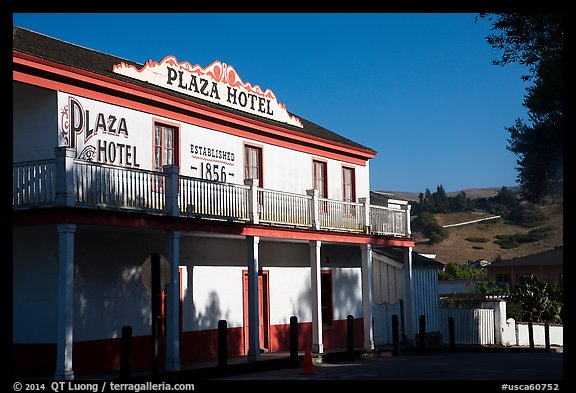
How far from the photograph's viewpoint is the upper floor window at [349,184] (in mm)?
29059

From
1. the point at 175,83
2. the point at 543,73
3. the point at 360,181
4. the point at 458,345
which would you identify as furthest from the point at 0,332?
the point at 458,345

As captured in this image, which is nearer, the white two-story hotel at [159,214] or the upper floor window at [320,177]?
the white two-story hotel at [159,214]

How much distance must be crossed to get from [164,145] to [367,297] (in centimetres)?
862

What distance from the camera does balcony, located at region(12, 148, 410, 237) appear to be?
16375 mm

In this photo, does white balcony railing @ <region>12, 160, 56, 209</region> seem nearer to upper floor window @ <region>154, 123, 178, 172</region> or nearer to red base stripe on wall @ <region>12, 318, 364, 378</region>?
red base stripe on wall @ <region>12, 318, 364, 378</region>

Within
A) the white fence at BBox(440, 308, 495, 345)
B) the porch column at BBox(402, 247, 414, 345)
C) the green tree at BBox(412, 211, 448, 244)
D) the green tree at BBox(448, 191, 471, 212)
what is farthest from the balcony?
the green tree at BBox(448, 191, 471, 212)

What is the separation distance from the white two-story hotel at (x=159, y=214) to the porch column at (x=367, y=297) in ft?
0.15

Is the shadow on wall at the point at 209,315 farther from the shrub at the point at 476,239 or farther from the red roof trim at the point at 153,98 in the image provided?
the shrub at the point at 476,239

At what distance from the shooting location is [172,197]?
61.1ft

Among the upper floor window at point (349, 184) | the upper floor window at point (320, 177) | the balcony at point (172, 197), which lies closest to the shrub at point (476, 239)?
the upper floor window at point (349, 184)

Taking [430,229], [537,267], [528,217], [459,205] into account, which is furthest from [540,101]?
[459,205]

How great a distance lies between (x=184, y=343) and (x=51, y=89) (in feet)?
24.2

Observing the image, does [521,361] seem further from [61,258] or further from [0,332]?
[0,332]

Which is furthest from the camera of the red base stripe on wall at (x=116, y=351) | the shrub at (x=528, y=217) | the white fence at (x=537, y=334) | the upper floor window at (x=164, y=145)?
the shrub at (x=528, y=217)
